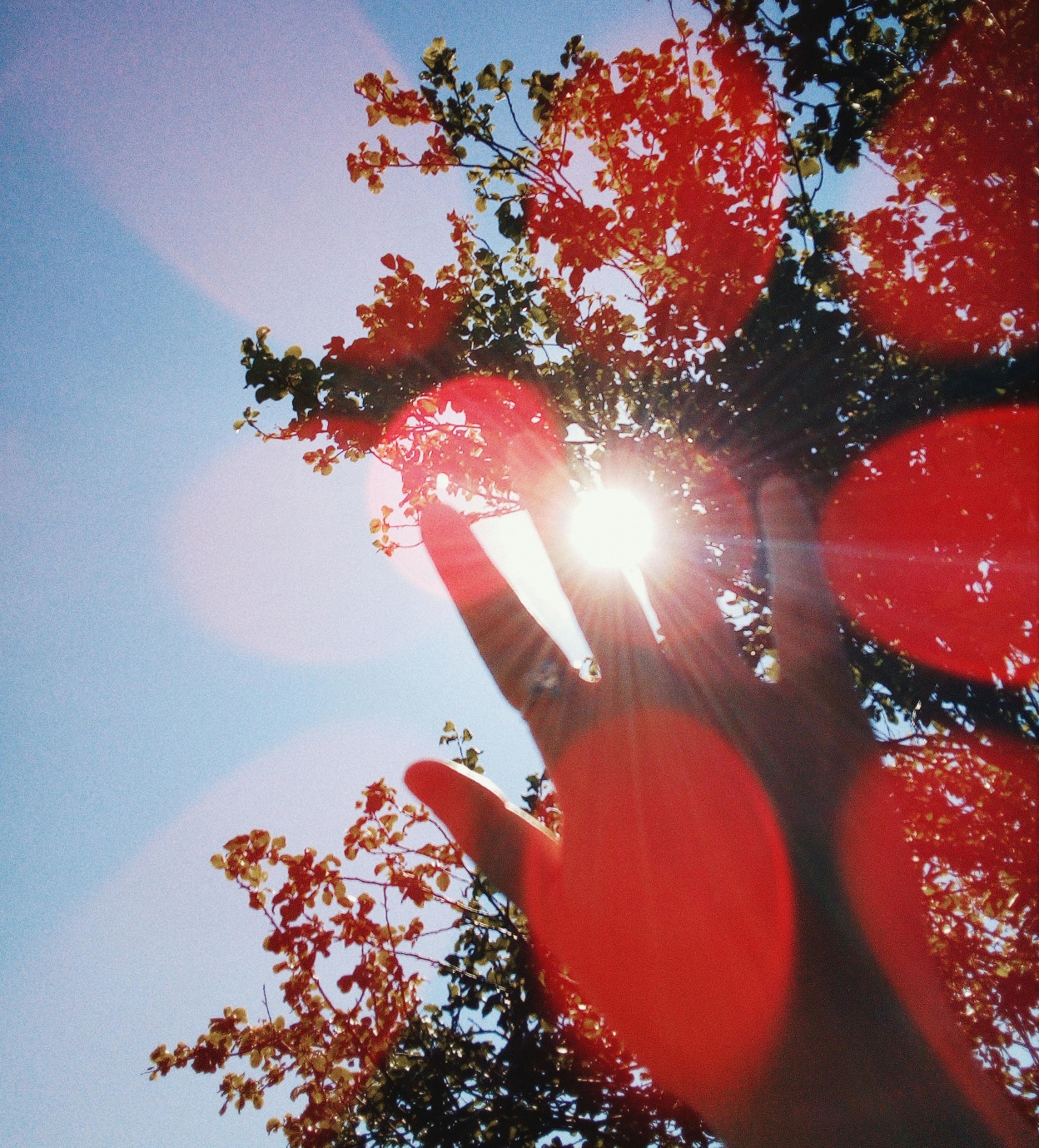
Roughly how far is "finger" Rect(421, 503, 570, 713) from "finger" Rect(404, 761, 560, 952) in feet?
1.21

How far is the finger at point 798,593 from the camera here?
9.14 ft

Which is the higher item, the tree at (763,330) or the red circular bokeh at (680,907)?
the tree at (763,330)

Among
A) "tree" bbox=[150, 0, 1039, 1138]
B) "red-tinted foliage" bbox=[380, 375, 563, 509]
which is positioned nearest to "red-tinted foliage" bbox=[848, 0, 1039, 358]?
"tree" bbox=[150, 0, 1039, 1138]

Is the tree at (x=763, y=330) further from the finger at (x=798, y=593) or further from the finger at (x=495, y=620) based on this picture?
the finger at (x=495, y=620)

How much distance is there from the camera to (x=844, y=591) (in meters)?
4.67

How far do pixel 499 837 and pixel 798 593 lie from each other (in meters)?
1.94

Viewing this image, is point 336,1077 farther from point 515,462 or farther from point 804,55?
point 804,55

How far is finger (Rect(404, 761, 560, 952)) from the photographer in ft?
6.81

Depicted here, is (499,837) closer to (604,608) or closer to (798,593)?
(604,608)

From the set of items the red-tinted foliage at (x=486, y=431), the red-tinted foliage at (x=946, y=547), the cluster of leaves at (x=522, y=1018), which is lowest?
the cluster of leaves at (x=522, y=1018)

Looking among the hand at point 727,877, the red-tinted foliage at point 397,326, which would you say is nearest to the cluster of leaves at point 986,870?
the hand at point 727,877

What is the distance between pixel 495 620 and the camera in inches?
102

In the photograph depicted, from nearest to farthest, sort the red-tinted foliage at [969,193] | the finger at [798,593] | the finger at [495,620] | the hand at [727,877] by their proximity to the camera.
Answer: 1. the hand at [727,877]
2. the finger at [495,620]
3. the finger at [798,593]
4. the red-tinted foliage at [969,193]

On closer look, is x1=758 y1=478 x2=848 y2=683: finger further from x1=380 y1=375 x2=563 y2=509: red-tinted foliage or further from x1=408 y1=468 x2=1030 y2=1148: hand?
x1=380 y1=375 x2=563 y2=509: red-tinted foliage
